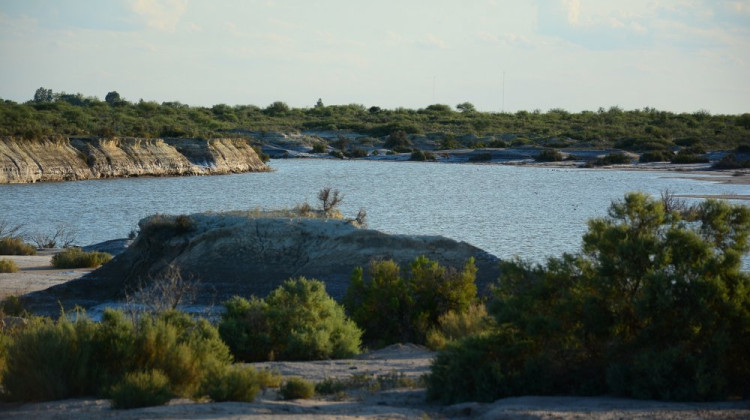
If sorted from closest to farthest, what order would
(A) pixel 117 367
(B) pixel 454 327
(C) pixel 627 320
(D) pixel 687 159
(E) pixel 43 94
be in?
(C) pixel 627 320 → (A) pixel 117 367 → (B) pixel 454 327 → (D) pixel 687 159 → (E) pixel 43 94

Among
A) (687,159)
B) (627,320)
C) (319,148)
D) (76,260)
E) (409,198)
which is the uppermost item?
(627,320)

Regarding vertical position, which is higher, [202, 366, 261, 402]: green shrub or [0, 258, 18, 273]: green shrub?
[202, 366, 261, 402]: green shrub

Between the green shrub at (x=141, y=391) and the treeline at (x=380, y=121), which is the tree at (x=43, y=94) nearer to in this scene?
the treeline at (x=380, y=121)

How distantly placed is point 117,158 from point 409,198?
79.7 ft

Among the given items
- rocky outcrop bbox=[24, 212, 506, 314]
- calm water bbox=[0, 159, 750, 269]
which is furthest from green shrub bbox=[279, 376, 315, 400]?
calm water bbox=[0, 159, 750, 269]

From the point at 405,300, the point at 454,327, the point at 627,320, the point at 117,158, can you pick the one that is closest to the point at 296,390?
the point at 627,320

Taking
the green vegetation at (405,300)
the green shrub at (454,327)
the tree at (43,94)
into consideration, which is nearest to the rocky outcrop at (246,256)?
the green vegetation at (405,300)

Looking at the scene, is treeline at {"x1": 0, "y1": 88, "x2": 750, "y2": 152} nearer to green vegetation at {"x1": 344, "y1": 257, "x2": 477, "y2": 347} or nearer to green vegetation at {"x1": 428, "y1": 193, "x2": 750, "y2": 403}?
green vegetation at {"x1": 344, "y1": 257, "x2": 477, "y2": 347}

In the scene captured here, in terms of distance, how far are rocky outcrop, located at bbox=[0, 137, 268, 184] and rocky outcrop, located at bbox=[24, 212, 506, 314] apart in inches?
1478

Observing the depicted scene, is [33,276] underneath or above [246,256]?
underneath

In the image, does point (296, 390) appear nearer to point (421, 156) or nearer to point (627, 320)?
point (627, 320)

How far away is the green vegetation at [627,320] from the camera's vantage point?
28.4ft

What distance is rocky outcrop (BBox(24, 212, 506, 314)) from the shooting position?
17391 millimetres

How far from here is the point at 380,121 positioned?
12412cm
